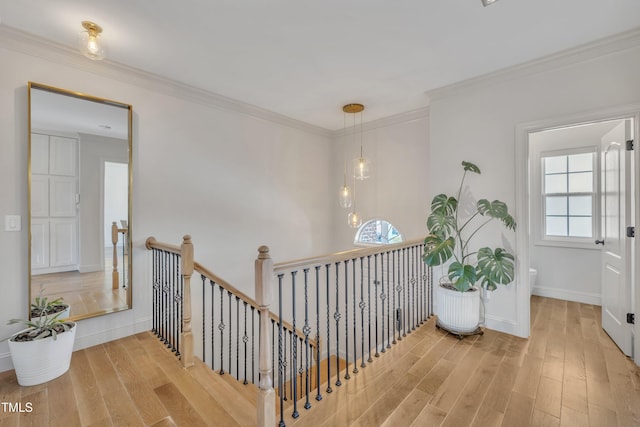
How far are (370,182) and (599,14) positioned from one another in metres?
2.96

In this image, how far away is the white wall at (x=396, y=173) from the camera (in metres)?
4.00

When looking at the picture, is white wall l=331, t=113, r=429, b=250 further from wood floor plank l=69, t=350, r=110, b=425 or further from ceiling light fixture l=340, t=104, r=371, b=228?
wood floor plank l=69, t=350, r=110, b=425

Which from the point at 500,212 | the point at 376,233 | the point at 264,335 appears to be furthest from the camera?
the point at 376,233

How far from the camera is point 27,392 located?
197 cm

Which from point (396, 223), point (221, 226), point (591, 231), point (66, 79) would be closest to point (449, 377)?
point (396, 223)

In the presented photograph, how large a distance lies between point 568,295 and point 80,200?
19.6ft

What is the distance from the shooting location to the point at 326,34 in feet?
7.56

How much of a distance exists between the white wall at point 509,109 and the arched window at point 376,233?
1.36m

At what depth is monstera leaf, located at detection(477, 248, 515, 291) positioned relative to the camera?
265 cm

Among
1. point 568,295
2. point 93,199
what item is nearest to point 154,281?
point 93,199

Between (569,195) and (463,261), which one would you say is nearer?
(463,261)

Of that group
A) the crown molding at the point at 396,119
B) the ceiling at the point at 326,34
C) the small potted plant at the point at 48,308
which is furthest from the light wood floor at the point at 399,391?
the crown molding at the point at 396,119

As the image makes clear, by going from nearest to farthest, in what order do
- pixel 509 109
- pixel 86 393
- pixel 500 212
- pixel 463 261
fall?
1. pixel 86 393
2. pixel 500 212
3. pixel 509 109
4. pixel 463 261

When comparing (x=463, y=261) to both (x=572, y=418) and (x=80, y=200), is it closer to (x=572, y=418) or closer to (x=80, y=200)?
(x=572, y=418)
